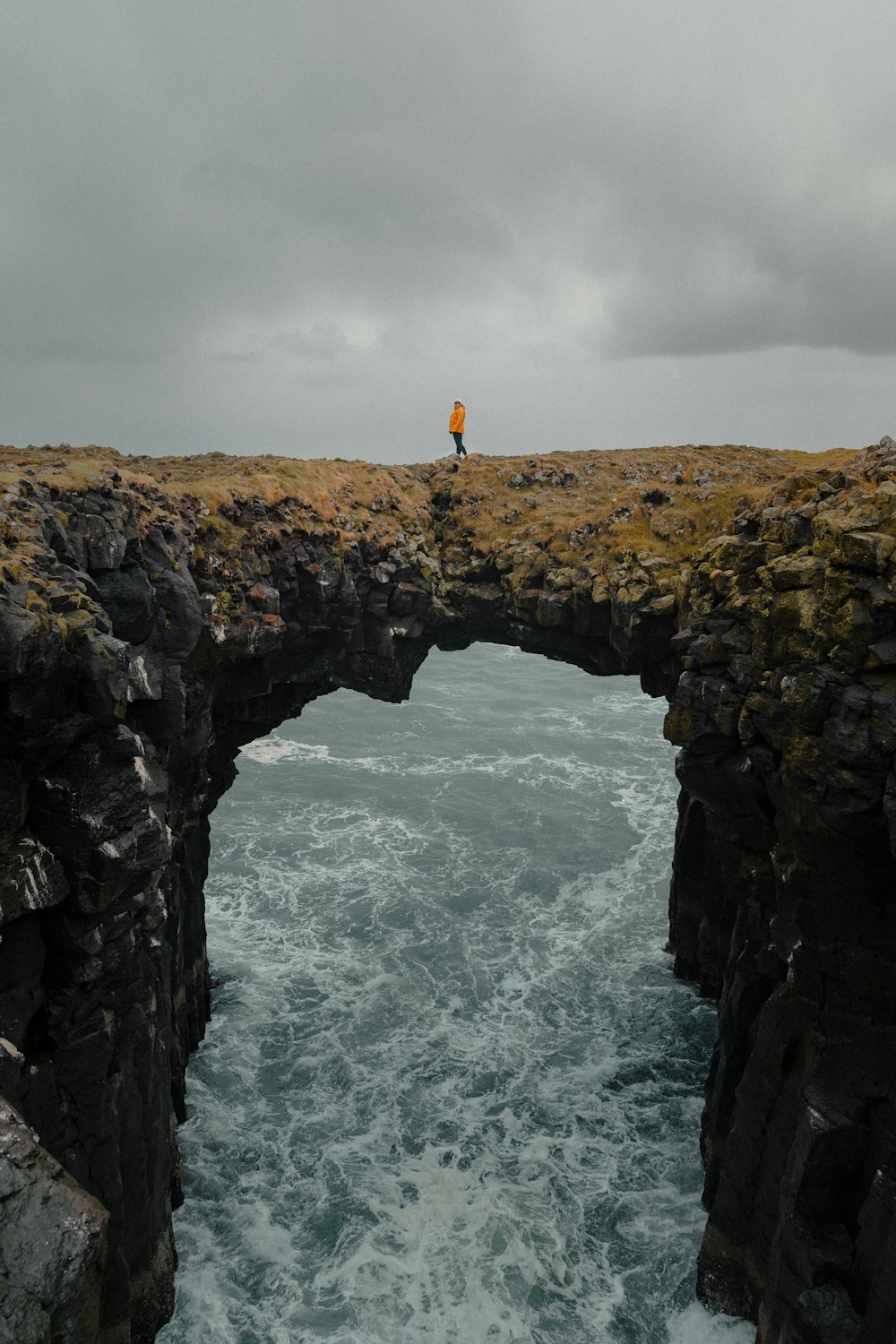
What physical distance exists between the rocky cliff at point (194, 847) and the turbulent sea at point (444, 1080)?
2598mm

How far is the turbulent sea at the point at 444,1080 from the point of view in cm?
2723

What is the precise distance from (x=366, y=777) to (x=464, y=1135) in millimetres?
40461

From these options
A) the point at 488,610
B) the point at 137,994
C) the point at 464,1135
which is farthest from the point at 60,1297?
the point at 488,610

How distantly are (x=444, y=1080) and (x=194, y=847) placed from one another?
1450cm

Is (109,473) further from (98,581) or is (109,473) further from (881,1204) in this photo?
(881,1204)

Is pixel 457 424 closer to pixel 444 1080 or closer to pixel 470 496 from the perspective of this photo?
pixel 470 496

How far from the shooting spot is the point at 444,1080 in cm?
3678

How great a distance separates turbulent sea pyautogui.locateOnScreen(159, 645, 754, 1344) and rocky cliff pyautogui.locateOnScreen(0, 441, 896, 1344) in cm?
260

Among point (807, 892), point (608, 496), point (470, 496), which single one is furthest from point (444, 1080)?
point (608, 496)

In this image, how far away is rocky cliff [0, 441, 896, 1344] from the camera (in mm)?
19531

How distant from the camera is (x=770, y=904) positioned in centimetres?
2752

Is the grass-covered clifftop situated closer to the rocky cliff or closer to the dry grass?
the dry grass

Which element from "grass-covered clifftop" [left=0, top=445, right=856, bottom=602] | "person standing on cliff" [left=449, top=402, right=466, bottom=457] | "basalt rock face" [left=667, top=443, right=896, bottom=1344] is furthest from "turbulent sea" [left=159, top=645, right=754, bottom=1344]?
"person standing on cliff" [left=449, top=402, right=466, bottom=457]

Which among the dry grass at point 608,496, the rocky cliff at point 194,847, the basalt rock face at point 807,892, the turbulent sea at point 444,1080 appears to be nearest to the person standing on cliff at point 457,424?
the dry grass at point 608,496
